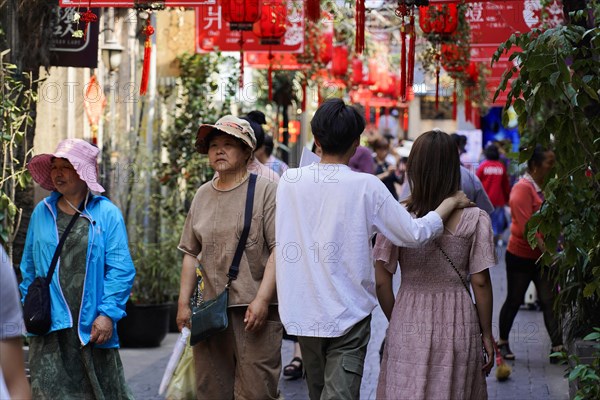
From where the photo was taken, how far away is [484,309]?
223 inches

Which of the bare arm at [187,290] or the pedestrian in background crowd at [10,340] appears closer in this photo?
the pedestrian in background crowd at [10,340]

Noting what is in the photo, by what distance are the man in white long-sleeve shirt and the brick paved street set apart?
11.0 ft

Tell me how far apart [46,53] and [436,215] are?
4960 mm

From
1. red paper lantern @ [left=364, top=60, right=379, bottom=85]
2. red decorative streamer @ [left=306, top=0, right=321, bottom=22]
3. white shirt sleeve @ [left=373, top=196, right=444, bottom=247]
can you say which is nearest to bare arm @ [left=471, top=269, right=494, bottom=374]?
white shirt sleeve @ [left=373, top=196, right=444, bottom=247]

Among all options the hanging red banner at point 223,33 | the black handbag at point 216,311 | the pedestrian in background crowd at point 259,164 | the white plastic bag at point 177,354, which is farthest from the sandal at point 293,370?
the hanging red banner at point 223,33

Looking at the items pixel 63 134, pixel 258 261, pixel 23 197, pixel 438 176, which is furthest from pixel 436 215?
pixel 63 134

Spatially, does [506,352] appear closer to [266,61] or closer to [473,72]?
[266,61]

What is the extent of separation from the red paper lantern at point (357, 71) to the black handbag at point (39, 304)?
16.9 m

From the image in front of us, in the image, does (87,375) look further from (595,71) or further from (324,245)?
(595,71)

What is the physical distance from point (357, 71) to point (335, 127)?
693 inches

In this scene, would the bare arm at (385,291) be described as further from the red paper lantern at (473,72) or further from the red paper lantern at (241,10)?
the red paper lantern at (473,72)

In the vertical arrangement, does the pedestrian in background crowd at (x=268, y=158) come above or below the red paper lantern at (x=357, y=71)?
below

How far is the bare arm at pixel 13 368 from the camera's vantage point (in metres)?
3.33

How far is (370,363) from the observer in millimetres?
10609
